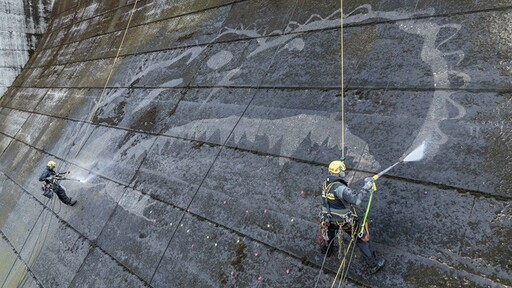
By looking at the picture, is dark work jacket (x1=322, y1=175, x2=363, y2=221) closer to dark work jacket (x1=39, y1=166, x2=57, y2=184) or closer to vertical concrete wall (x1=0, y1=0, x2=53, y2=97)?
dark work jacket (x1=39, y1=166, x2=57, y2=184)

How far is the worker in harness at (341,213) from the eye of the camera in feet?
15.2

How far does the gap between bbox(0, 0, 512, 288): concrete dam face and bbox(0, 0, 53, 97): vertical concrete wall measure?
38.2 feet

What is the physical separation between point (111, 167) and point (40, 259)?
273 cm

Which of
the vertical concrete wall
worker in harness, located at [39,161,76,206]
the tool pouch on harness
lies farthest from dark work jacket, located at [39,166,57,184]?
the vertical concrete wall

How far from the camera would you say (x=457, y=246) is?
172 inches

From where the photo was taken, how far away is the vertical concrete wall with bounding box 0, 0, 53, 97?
20.0 meters

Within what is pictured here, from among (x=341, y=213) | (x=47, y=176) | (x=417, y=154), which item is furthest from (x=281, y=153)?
(x=47, y=176)

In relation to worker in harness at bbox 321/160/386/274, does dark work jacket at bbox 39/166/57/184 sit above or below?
below

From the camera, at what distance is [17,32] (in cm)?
2070

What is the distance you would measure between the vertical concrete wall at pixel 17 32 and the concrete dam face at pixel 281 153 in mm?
11655

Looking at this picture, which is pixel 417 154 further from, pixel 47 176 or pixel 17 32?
pixel 17 32

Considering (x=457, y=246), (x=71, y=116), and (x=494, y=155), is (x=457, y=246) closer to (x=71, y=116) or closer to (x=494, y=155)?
(x=494, y=155)

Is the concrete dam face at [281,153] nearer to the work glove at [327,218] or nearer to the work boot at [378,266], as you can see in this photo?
the work boot at [378,266]

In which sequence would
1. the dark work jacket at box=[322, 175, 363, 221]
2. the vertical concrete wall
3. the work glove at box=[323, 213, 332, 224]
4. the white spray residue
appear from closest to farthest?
the dark work jacket at box=[322, 175, 363, 221]
the work glove at box=[323, 213, 332, 224]
the white spray residue
the vertical concrete wall
